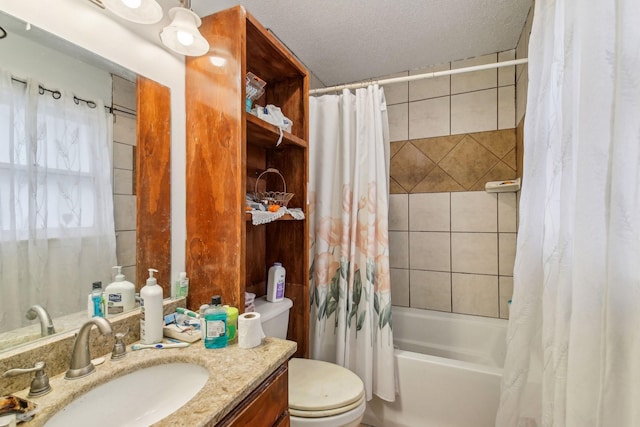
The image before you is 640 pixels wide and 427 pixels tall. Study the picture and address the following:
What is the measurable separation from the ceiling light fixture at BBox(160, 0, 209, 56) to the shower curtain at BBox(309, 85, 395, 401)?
887 mm

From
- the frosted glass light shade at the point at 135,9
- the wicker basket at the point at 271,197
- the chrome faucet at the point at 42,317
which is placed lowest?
the chrome faucet at the point at 42,317

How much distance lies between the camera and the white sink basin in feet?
2.28

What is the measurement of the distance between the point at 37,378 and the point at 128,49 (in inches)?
40.7

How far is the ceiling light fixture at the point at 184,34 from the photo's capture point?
998mm

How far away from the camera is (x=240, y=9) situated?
1.08m

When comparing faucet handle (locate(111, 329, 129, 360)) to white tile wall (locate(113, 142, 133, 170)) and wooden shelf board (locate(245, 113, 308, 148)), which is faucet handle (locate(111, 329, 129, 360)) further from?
wooden shelf board (locate(245, 113, 308, 148))

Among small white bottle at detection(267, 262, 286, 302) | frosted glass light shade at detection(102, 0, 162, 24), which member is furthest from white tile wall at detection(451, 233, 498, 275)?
frosted glass light shade at detection(102, 0, 162, 24)

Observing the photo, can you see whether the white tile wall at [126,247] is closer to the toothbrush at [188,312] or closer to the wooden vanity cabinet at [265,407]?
the toothbrush at [188,312]

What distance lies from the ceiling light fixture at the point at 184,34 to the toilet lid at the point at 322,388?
143 centimetres

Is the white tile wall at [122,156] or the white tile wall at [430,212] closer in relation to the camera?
the white tile wall at [122,156]

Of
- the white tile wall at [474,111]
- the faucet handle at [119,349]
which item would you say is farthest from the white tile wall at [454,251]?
the faucet handle at [119,349]

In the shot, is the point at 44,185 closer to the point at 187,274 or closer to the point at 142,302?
the point at 142,302

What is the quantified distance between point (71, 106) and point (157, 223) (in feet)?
1.50

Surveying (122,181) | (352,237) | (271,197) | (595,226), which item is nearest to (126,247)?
(122,181)
